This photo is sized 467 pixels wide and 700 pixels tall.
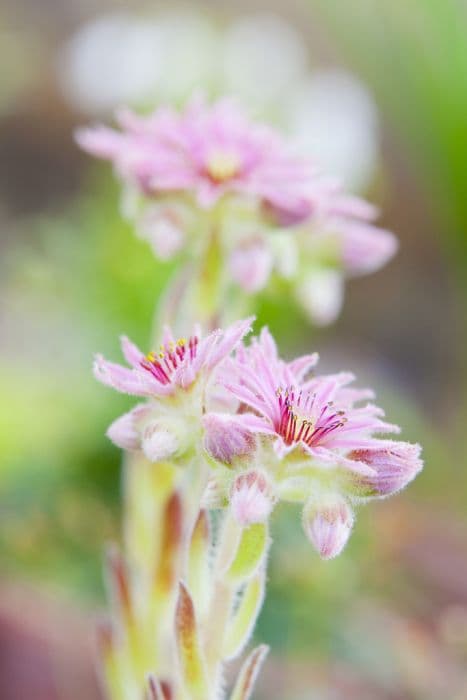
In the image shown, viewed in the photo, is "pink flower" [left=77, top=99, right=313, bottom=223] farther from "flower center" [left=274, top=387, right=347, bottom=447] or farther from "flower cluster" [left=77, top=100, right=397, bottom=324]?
"flower center" [left=274, top=387, right=347, bottom=447]

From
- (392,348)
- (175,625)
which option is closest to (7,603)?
(175,625)

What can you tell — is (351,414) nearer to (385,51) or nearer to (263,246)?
(263,246)

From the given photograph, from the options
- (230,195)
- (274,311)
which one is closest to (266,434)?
(230,195)

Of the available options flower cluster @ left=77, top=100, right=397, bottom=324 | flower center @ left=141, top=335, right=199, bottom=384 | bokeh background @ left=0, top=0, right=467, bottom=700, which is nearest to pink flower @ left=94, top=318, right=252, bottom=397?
flower center @ left=141, top=335, right=199, bottom=384

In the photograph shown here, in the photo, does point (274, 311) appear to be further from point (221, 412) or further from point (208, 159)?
point (221, 412)

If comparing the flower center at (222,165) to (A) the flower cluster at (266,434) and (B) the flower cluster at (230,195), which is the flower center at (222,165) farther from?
(A) the flower cluster at (266,434)

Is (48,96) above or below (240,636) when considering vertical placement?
above

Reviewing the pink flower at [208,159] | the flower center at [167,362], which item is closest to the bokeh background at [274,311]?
the pink flower at [208,159]
